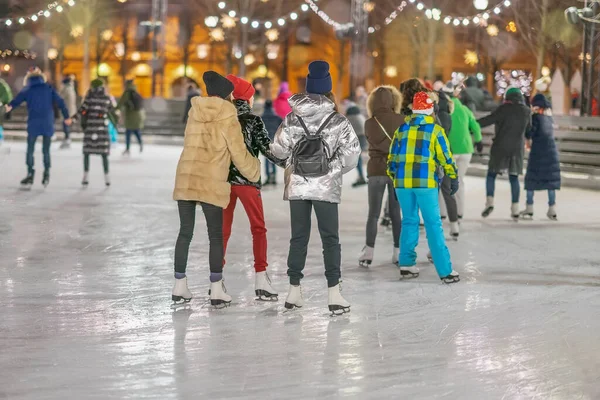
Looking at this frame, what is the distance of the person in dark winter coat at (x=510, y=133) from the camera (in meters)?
13.8

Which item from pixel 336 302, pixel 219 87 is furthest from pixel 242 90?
pixel 336 302

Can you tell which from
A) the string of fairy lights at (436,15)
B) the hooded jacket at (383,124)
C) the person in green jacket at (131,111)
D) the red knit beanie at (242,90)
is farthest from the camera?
the person in green jacket at (131,111)

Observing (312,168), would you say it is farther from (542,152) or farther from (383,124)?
(542,152)

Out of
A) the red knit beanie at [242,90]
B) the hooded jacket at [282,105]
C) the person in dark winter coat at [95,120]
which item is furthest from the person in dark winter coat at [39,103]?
the red knit beanie at [242,90]

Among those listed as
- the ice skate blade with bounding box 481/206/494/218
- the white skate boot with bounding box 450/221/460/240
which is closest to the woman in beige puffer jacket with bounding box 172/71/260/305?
the white skate boot with bounding box 450/221/460/240

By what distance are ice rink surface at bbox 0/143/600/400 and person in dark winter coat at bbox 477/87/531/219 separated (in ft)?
3.52

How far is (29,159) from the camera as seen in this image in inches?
657

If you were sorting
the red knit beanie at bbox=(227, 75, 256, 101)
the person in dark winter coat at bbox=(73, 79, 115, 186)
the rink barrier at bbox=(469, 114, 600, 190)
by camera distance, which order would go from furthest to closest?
1. the rink barrier at bbox=(469, 114, 600, 190)
2. the person in dark winter coat at bbox=(73, 79, 115, 186)
3. the red knit beanie at bbox=(227, 75, 256, 101)

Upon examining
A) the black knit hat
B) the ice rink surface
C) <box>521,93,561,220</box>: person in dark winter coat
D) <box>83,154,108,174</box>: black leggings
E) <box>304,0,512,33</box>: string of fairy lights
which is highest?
<box>304,0,512,33</box>: string of fairy lights

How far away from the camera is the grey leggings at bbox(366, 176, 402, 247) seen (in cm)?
1003

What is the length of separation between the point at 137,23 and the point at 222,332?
5731 centimetres

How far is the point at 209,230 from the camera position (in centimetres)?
795

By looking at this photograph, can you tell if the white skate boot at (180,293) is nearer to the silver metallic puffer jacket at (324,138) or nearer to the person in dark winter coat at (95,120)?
the silver metallic puffer jacket at (324,138)

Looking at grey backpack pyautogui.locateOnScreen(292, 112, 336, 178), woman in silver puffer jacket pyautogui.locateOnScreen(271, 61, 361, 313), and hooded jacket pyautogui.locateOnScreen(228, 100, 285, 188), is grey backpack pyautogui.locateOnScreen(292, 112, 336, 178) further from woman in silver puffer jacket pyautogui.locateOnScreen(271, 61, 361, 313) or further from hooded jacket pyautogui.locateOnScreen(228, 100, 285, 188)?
hooded jacket pyautogui.locateOnScreen(228, 100, 285, 188)
